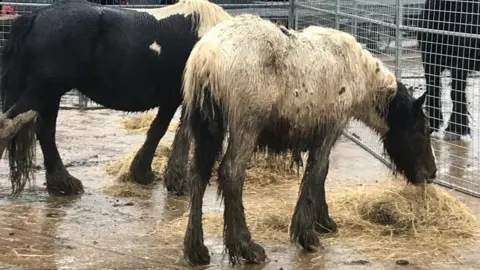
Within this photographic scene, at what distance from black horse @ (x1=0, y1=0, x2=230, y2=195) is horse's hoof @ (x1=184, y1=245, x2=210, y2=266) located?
2108mm

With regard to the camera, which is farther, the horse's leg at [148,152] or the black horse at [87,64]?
the horse's leg at [148,152]

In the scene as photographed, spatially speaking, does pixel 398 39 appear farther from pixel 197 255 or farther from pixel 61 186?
pixel 197 255

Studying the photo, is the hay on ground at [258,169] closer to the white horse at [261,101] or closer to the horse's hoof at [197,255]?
the white horse at [261,101]

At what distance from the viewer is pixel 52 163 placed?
7824mm

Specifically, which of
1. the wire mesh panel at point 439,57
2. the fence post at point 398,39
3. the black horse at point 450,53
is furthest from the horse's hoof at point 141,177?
the black horse at point 450,53

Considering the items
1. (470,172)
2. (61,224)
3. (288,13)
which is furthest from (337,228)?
(288,13)

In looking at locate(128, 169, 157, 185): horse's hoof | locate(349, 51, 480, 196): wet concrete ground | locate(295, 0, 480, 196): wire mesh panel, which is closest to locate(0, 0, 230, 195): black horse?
locate(128, 169, 157, 185): horse's hoof

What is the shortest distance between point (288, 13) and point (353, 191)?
218 inches

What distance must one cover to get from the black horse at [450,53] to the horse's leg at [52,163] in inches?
159

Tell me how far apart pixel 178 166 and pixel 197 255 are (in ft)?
7.13

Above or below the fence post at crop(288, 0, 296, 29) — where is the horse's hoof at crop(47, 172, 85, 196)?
below

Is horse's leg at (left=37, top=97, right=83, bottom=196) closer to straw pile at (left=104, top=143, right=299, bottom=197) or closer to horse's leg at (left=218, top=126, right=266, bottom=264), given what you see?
straw pile at (left=104, top=143, right=299, bottom=197)

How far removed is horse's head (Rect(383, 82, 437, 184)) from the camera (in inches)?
265

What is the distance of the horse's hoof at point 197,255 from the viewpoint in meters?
5.79
